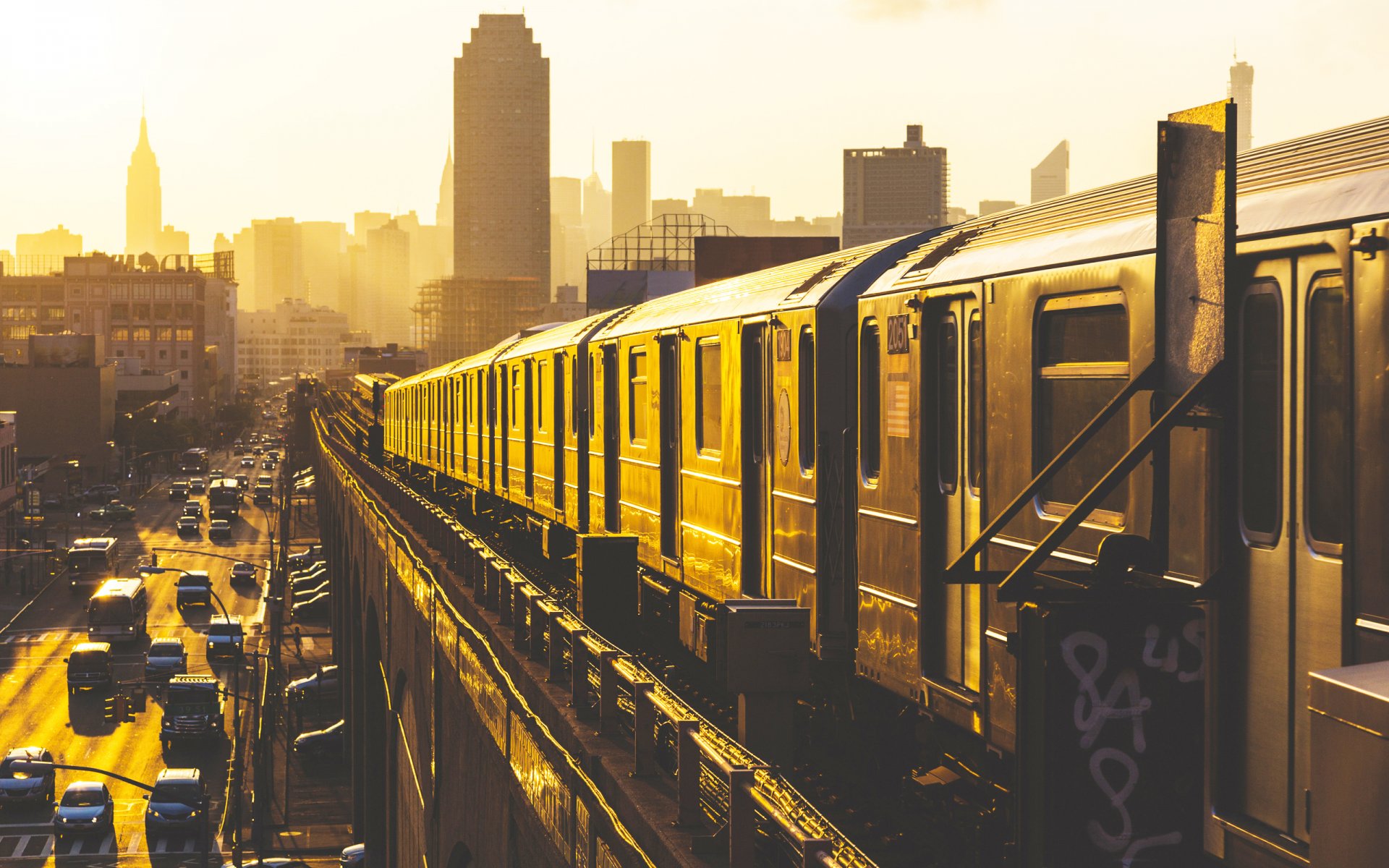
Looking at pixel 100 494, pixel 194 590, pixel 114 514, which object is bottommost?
pixel 194 590

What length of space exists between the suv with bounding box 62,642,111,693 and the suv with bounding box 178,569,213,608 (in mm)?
Result: 14697

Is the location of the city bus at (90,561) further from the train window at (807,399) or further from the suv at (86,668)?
the train window at (807,399)

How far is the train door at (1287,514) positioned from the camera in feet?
17.0

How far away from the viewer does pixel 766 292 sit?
12.0 meters

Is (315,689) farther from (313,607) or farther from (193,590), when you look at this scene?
(313,607)

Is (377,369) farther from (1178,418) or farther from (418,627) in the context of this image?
(1178,418)

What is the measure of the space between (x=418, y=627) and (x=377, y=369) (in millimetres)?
155858

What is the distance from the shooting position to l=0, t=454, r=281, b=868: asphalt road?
36.0 m

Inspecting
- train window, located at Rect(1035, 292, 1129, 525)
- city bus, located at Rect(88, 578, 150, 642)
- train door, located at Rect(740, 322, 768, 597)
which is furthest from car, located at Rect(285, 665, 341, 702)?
train window, located at Rect(1035, 292, 1129, 525)

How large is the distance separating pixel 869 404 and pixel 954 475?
55.3 inches

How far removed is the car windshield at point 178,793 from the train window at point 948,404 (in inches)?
1246

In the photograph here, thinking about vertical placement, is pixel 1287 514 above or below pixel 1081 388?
below

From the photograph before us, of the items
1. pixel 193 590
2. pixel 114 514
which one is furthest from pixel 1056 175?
pixel 114 514

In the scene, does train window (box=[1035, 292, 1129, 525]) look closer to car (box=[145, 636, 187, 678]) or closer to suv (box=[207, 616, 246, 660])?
suv (box=[207, 616, 246, 660])
